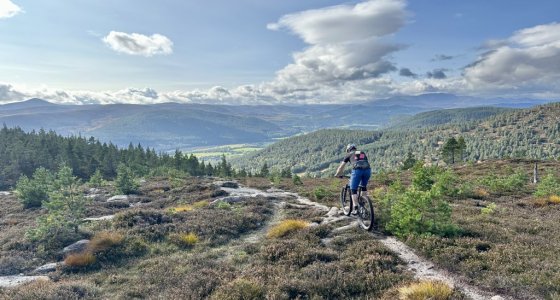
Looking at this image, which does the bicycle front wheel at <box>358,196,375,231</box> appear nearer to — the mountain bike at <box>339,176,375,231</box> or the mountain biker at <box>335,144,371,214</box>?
the mountain bike at <box>339,176,375,231</box>

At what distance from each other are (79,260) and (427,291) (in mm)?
12790

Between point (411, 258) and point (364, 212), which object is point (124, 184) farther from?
point (411, 258)

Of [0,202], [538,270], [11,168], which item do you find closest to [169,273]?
[538,270]

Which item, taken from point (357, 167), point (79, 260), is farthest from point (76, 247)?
point (357, 167)

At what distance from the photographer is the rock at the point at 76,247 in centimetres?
1452

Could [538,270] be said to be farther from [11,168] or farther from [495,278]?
[11,168]

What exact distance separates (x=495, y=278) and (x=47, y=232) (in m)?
18.5

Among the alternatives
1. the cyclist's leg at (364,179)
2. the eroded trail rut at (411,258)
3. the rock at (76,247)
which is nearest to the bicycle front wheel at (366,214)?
the cyclist's leg at (364,179)

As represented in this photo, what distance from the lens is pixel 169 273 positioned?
38.1ft

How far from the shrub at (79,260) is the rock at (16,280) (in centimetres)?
106

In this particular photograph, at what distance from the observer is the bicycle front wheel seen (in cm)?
1464

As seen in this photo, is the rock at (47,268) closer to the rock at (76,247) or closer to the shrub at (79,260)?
the shrub at (79,260)

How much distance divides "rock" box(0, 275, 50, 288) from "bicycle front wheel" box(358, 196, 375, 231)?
12.7 meters

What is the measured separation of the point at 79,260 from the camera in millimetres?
13242
